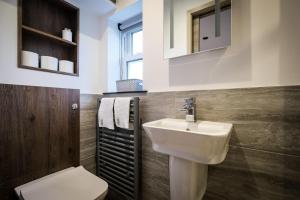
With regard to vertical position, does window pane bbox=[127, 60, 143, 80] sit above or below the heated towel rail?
above

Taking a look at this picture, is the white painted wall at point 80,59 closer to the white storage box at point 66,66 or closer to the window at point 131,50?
the white storage box at point 66,66

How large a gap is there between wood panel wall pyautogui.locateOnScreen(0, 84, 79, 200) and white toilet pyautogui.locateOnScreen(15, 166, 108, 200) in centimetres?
10

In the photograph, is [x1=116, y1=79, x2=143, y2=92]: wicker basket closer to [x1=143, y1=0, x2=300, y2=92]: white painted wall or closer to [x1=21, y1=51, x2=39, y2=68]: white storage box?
[x1=143, y1=0, x2=300, y2=92]: white painted wall

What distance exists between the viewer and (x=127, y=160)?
1.29 metres

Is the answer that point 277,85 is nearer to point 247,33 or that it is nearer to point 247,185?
point 247,33

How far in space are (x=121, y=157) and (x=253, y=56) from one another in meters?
1.22

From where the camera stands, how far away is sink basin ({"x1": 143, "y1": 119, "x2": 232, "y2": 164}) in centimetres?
63

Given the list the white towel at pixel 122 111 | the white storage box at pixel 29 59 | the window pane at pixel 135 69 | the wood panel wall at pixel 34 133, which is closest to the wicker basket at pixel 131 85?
the white towel at pixel 122 111

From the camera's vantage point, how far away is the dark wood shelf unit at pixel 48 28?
1.18m

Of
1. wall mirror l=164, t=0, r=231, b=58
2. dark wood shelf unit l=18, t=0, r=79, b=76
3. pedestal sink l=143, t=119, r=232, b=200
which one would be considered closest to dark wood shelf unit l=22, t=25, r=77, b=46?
dark wood shelf unit l=18, t=0, r=79, b=76

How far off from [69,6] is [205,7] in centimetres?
121

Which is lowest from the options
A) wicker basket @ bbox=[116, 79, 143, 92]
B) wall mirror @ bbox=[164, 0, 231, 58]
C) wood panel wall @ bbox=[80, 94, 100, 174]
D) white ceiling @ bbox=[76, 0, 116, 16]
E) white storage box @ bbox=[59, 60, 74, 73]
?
wood panel wall @ bbox=[80, 94, 100, 174]

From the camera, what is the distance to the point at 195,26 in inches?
40.8

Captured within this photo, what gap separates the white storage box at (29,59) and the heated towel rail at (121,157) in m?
0.61
